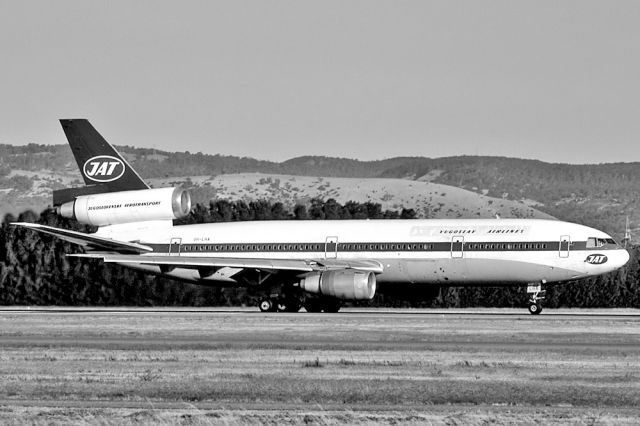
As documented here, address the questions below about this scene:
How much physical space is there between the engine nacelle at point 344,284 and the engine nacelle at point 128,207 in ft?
30.1

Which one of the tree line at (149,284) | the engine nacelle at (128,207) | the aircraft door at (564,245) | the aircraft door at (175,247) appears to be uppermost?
the engine nacelle at (128,207)

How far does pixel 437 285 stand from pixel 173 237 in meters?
12.2

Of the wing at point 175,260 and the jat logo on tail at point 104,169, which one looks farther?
the jat logo on tail at point 104,169

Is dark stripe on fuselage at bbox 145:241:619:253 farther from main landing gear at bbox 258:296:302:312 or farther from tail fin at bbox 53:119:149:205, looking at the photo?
tail fin at bbox 53:119:149:205

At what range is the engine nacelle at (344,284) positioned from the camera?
50719mm

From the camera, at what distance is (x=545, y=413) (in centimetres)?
1942

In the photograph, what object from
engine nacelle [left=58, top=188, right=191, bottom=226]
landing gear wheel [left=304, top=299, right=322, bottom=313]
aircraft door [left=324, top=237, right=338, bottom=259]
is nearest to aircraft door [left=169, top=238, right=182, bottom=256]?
engine nacelle [left=58, top=188, right=191, bottom=226]

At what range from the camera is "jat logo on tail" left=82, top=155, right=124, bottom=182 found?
58.7m

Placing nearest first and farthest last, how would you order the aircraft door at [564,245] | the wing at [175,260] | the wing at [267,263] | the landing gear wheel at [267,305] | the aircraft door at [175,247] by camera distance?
the aircraft door at [564,245]
the wing at [267,263]
the wing at [175,260]
the landing gear wheel at [267,305]
the aircraft door at [175,247]

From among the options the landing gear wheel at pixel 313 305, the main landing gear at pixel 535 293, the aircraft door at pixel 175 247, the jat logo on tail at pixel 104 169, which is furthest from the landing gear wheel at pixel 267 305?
the main landing gear at pixel 535 293

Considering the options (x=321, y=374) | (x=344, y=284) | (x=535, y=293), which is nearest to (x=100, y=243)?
(x=344, y=284)

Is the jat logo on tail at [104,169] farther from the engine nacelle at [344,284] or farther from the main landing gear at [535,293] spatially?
the main landing gear at [535,293]

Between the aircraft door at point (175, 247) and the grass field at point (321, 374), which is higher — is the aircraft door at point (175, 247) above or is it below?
above

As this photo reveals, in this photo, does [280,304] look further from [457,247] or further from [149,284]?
[149,284]
